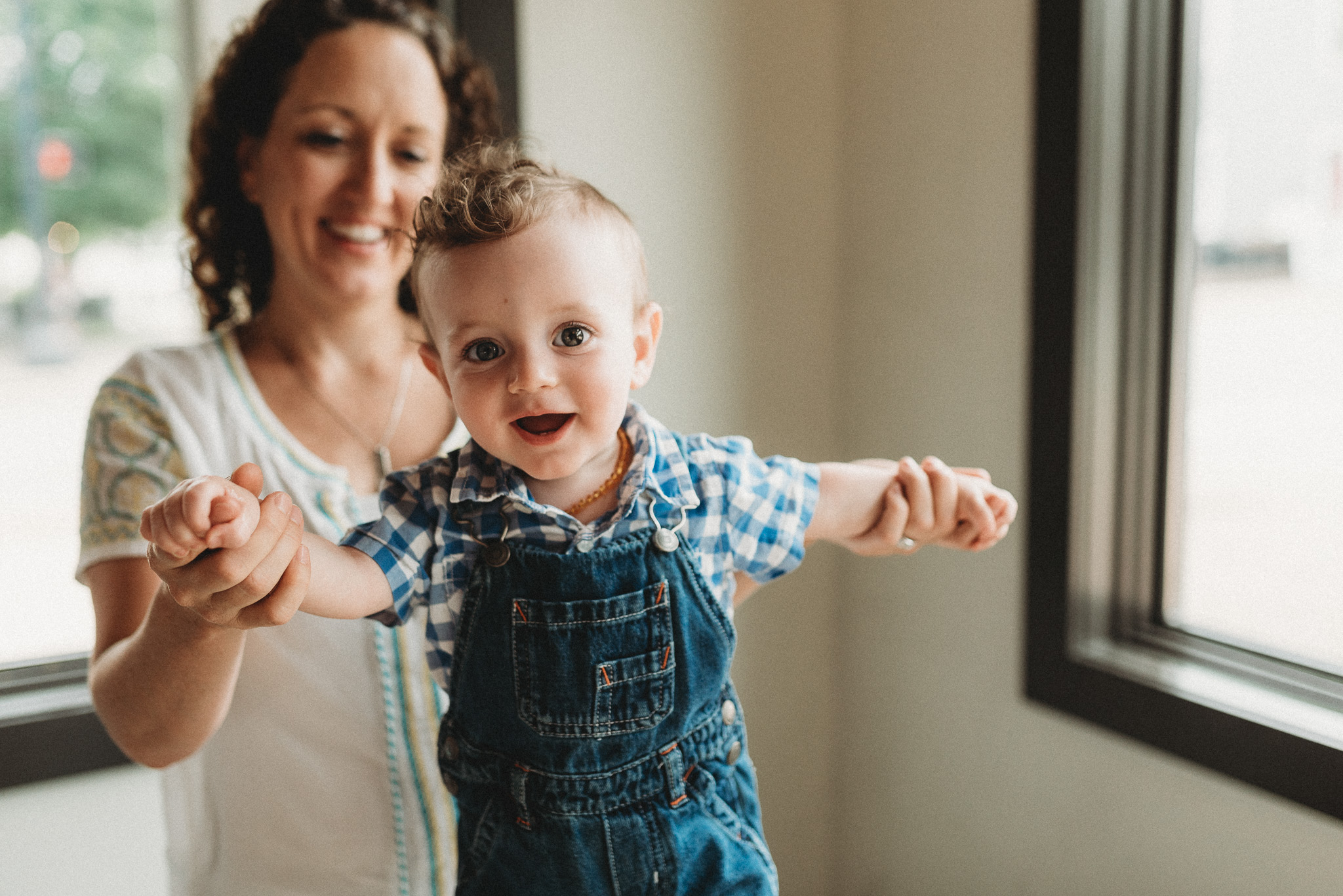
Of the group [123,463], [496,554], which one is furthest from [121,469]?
[496,554]

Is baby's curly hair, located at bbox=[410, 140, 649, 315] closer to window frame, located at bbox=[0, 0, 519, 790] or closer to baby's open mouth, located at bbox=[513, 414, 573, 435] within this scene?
baby's open mouth, located at bbox=[513, 414, 573, 435]

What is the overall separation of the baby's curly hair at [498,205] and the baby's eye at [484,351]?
0.27 ft

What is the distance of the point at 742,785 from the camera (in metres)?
1.01

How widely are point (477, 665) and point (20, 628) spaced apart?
1129mm

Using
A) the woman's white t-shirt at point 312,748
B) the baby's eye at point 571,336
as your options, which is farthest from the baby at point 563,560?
the woman's white t-shirt at point 312,748

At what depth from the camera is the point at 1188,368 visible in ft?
5.09

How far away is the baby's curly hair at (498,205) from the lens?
863 mm

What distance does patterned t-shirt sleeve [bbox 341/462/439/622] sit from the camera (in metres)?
0.90

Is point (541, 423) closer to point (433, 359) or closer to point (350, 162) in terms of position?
point (433, 359)

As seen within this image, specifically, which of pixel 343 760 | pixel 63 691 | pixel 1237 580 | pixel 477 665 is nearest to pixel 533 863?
pixel 477 665

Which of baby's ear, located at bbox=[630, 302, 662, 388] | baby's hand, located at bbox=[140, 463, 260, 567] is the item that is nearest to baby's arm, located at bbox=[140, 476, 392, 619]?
baby's hand, located at bbox=[140, 463, 260, 567]

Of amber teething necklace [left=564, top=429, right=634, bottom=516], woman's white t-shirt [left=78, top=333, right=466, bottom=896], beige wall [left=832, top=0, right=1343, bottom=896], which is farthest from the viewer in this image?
beige wall [left=832, top=0, right=1343, bottom=896]

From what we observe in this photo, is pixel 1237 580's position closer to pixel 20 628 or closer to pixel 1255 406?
pixel 1255 406

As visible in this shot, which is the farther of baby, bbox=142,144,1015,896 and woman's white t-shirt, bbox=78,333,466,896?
woman's white t-shirt, bbox=78,333,466,896
